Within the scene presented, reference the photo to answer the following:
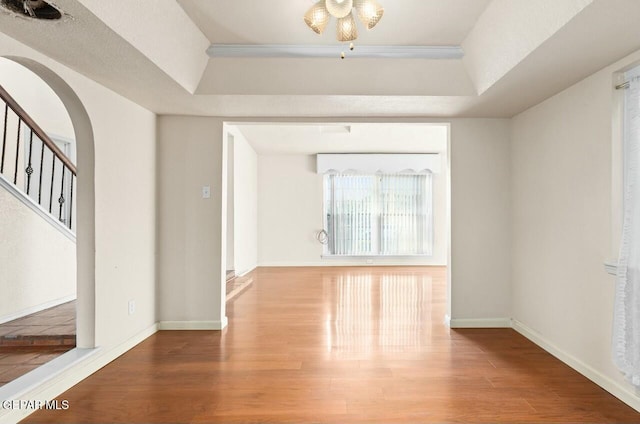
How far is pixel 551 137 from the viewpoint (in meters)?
3.12

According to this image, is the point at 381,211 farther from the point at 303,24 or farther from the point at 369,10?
the point at 369,10

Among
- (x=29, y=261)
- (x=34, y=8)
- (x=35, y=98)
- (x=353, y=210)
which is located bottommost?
(x=29, y=261)

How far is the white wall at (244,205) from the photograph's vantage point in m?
6.14

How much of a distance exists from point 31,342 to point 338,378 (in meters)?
2.42

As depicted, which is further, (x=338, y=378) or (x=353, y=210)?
(x=353, y=210)

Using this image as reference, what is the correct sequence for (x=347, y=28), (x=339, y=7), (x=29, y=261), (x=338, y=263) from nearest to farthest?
1. (x=339, y=7)
2. (x=347, y=28)
3. (x=29, y=261)
4. (x=338, y=263)

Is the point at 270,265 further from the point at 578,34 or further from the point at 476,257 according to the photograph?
the point at 578,34

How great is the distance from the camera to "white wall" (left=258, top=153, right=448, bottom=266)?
799cm

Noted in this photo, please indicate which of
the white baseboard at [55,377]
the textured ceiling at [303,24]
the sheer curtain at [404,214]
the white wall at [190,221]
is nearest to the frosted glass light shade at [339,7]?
the textured ceiling at [303,24]

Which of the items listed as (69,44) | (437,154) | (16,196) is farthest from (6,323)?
(437,154)

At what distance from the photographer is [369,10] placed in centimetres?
204

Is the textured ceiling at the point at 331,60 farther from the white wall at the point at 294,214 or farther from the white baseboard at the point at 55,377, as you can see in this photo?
the white wall at the point at 294,214

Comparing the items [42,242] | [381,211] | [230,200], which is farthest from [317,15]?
[381,211]

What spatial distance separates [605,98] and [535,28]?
827 millimetres
